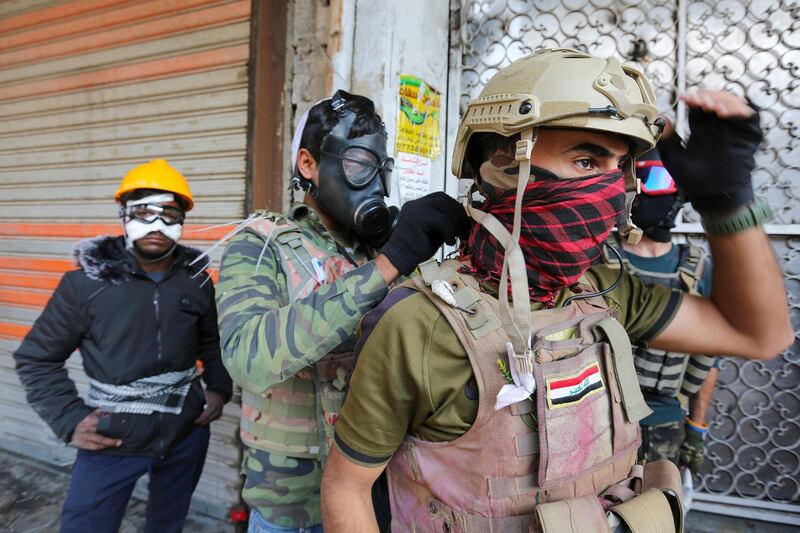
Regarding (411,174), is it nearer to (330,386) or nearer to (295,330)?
(330,386)

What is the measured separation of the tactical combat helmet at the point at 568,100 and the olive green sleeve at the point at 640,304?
44 centimetres

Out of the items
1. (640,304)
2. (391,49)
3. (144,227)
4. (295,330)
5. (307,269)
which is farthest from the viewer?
(391,49)

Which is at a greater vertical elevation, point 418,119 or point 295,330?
point 418,119

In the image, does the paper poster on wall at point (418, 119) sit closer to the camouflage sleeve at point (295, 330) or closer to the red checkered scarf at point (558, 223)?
the camouflage sleeve at point (295, 330)

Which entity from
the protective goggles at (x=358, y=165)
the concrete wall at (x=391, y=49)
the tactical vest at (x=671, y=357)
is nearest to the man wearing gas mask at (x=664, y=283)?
the tactical vest at (x=671, y=357)

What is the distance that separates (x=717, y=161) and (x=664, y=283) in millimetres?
1203

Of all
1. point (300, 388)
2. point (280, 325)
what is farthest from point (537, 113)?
point (300, 388)

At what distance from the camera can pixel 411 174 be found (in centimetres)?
287

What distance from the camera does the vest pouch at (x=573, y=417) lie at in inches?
40.6

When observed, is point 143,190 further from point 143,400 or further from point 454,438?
point 454,438

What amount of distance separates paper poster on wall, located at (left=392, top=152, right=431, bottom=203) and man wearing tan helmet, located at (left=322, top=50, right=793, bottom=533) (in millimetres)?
1555

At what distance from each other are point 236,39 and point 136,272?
187 centimetres

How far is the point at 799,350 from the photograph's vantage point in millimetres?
2811

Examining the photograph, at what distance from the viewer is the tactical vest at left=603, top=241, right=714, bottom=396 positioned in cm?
214
